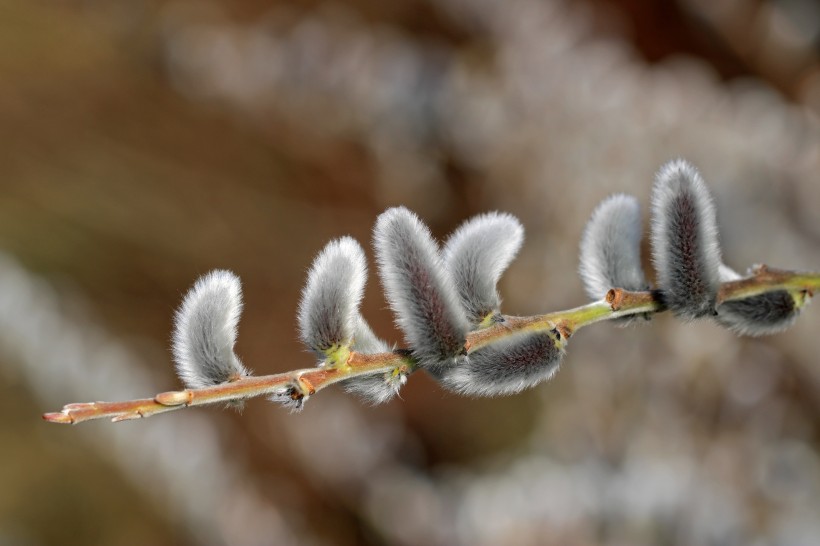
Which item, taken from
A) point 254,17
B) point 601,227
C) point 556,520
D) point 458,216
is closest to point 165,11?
point 254,17

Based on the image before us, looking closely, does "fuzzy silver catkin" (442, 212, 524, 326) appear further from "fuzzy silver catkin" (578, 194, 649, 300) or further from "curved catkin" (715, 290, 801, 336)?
"curved catkin" (715, 290, 801, 336)

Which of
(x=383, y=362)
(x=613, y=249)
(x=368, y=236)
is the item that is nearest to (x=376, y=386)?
(x=383, y=362)

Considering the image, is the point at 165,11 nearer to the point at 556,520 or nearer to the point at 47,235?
the point at 47,235

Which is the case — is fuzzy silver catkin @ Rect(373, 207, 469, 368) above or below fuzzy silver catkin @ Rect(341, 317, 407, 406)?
above

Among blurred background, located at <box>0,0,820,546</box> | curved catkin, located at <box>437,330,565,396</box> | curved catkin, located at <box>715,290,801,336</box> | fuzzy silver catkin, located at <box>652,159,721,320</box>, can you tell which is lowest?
curved catkin, located at <box>437,330,565,396</box>

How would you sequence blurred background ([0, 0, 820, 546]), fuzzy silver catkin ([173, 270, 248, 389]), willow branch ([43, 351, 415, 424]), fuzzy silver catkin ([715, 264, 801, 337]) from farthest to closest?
blurred background ([0, 0, 820, 546]) < fuzzy silver catkin ([715, 264, 801, 337]) < fuzzy silver catkin ([173, 270, 248, 389]) < willow branch ([43, 351, 415, 424])

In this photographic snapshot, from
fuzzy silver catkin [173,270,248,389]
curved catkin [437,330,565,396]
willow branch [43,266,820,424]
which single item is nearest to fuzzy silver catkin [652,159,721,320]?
willow branch [43,266,820,424]

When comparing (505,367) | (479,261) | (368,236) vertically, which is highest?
(368,236)

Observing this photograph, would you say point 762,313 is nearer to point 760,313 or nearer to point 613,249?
point 760,313
